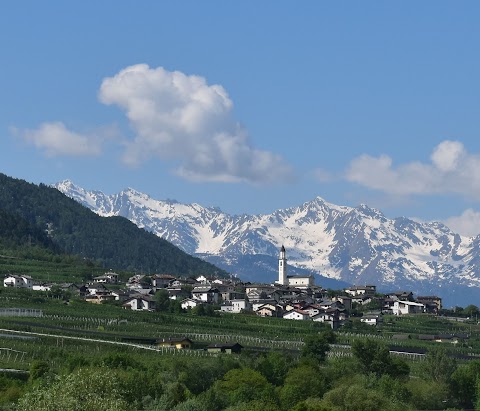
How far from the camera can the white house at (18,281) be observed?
554 ft

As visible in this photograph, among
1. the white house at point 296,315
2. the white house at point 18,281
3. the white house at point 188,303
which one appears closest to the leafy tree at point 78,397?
the white house at point 18,281

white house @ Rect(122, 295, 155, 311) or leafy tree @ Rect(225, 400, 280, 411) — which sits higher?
white house @ Rect(122, 295, 155, 311)

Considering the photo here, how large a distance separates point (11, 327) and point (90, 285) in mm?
59438

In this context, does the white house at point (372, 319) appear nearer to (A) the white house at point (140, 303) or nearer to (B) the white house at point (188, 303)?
(B) the white house at point (188, 303)

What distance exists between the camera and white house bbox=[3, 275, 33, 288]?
169m

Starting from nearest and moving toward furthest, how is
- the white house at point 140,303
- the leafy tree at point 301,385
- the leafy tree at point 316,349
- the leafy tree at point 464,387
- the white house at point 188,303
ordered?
the leafy tree at point 301,385
the leafy tree at point 464,387
the leafy tree at point 316,349
the white house at point 140,303
the white house at point 188,303

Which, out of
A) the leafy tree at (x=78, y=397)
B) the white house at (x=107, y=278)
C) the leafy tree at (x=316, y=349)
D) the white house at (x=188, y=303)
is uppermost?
the white house at (x=107, y=278)

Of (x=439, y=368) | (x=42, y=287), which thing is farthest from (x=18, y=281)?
(x=439, y=368)

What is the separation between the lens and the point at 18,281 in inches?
6713

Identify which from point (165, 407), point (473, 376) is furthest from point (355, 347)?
point (165, 407)

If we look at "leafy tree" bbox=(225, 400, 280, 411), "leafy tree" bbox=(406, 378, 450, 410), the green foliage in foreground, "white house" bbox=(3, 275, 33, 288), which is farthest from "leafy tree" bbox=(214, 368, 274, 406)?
"white house" bbox=(3, 275, 33, 288)

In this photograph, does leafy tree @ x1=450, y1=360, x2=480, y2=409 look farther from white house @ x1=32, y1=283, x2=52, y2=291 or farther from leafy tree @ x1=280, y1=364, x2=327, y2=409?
white house @ x1=32, y1=283, x2=52, y2=291

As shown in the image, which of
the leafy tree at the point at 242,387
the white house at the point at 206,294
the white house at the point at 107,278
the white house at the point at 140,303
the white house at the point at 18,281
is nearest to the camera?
the leafy tree at the point at 242,387

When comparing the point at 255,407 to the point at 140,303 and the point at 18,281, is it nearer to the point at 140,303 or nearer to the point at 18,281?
the point at 140,303
